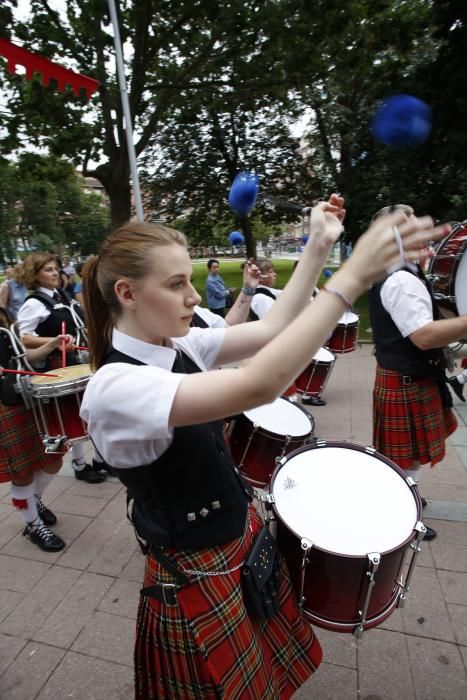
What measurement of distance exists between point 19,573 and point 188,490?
234cm

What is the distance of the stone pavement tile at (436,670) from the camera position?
1906mm

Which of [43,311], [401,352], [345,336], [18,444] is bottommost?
[345,336]

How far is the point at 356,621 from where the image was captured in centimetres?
154

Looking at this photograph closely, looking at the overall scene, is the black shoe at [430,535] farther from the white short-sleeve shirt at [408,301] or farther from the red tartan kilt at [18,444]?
the red tartan kilt at [18,444]

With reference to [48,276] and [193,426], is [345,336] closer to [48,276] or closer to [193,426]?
[48,276]

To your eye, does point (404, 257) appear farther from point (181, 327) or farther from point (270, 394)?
point (181, 327)

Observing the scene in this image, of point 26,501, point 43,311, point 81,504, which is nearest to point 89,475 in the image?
point 81,504

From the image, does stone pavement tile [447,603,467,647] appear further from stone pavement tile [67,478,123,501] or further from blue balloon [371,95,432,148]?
stone pavement tile [67,478,123,501]

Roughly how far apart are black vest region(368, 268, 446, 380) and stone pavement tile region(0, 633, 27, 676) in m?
2.66

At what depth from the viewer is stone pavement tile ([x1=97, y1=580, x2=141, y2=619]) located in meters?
2.43

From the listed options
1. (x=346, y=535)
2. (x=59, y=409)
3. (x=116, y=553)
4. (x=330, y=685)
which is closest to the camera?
(x=346, y=535)

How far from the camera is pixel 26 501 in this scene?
9.99 ft

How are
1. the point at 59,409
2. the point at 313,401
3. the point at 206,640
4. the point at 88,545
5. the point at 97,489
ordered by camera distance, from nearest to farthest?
the point at 206,640
the point at 59,409
the point at 88,545
the point at 97,489
the point at 313,401

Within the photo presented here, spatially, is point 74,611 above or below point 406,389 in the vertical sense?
below
